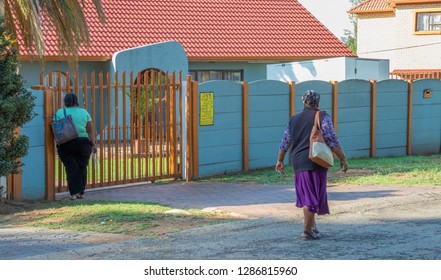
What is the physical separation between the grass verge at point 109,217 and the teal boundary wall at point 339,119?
4.06 m

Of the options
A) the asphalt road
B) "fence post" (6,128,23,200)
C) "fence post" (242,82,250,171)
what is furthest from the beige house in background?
"fence post" (6,128,23,200)

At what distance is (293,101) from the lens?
17.7m

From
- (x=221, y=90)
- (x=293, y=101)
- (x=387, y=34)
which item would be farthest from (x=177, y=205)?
(x=387, y=34)

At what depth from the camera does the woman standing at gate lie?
13062 millimetres

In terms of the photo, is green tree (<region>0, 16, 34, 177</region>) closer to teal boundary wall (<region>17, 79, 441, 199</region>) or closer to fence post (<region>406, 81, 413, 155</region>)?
teal boundary wall (<region>17, 79, 441, 199</region>)

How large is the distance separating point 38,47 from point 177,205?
6190mm

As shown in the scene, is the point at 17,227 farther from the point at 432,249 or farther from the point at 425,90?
the point at 425,90

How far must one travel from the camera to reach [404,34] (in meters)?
42.1

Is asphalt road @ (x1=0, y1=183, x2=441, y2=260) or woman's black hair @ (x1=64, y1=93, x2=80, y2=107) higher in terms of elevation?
woman's black hair @ (x1=64, y1=93, x2=80, y2=107)

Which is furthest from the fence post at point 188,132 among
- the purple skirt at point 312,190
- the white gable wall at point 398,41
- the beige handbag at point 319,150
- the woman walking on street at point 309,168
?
the white gable wall at point 398,41

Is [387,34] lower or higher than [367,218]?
higher

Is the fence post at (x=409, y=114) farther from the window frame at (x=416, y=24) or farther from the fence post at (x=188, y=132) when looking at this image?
the window frame at (x=416, y=24)

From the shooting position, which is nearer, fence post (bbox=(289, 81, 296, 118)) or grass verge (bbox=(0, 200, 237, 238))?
grass verge (bbox=(0, 200, 237, 238))

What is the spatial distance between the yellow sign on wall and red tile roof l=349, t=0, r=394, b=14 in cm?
2860
